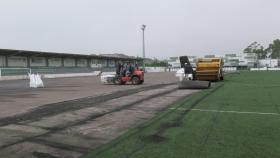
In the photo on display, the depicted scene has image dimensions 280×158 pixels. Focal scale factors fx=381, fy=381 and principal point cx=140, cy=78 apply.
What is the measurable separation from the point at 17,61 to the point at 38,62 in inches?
231

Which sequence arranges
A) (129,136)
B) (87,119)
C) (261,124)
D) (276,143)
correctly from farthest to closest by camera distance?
(87,119) < (261,124) < (129,136) < (276,143)

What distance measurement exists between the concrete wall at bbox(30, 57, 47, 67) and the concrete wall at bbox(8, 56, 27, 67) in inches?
75.6

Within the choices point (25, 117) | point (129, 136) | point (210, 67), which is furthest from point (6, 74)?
point (129, 136)

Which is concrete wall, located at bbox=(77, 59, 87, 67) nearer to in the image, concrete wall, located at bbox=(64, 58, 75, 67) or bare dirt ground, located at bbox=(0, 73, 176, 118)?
concrete wall, located at bbox=(64, 58, 75, 67)

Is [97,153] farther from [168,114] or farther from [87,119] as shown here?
[168,114]

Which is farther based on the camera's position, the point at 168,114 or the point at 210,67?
the point at 210,67

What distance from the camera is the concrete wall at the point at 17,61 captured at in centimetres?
5902

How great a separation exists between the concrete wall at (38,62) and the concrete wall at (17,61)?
1920 mm

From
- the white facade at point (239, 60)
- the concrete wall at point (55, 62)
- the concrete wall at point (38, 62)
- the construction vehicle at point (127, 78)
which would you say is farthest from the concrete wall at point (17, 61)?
the white facade at point (239, 60)

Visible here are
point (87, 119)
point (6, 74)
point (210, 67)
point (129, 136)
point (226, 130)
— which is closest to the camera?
point (129, 136)

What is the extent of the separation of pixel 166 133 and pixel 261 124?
9.18 feet

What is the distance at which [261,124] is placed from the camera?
9.84m

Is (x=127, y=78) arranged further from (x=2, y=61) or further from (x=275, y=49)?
(x=275, y=49)

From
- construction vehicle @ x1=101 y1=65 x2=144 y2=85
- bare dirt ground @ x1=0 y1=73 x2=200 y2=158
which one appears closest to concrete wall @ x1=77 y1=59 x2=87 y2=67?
construction vehicle @ x1=101 y1=65 x2=144 y2=85
